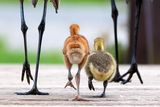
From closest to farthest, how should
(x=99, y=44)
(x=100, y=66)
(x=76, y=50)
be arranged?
(x=76, y=50) < (x=100, y=66) < (x=99, y=44)

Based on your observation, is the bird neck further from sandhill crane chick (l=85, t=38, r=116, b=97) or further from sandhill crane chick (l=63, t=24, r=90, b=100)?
sandhill crane chick (l=63, t=24, r=90, b=100)

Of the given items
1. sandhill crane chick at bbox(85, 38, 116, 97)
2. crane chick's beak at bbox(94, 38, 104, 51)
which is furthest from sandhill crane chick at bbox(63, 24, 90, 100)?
crane chick's beak at bbox(94, 38, 104, 51)

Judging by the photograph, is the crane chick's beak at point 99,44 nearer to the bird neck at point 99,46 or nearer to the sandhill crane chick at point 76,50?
the bird neck at point 99,46

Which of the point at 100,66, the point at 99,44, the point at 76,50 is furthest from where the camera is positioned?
the point at 99,44

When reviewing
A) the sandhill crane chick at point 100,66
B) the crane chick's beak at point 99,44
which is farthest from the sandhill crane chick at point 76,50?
the crane chick's beak at point 99,44

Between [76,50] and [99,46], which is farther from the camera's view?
[99,46]

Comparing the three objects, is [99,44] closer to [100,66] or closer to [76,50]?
[100,66]

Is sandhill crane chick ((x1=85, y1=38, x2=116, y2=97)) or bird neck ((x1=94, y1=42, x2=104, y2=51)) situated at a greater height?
bird neck ((x1=94, y1=42, x2=104, y2=51))

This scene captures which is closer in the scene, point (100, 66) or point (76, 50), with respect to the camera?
point (76, 50)

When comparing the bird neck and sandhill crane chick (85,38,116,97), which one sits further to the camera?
the bird neck

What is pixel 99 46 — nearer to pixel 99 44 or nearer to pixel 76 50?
pixel 99 44

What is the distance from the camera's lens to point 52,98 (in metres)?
1.06

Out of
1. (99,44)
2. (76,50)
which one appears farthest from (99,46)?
(76,50)

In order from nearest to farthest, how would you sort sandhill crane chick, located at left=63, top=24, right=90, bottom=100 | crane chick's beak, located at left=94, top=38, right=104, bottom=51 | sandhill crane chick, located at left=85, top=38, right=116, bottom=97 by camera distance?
sandhill crane chick, located at left=63, top=24, right=90, bottom=100 → sandhill crane chick, located at left=85, top=38, right=116, bottom=97 → crane chick's beak, located at left=94, top=38, right=104, bottom=51
